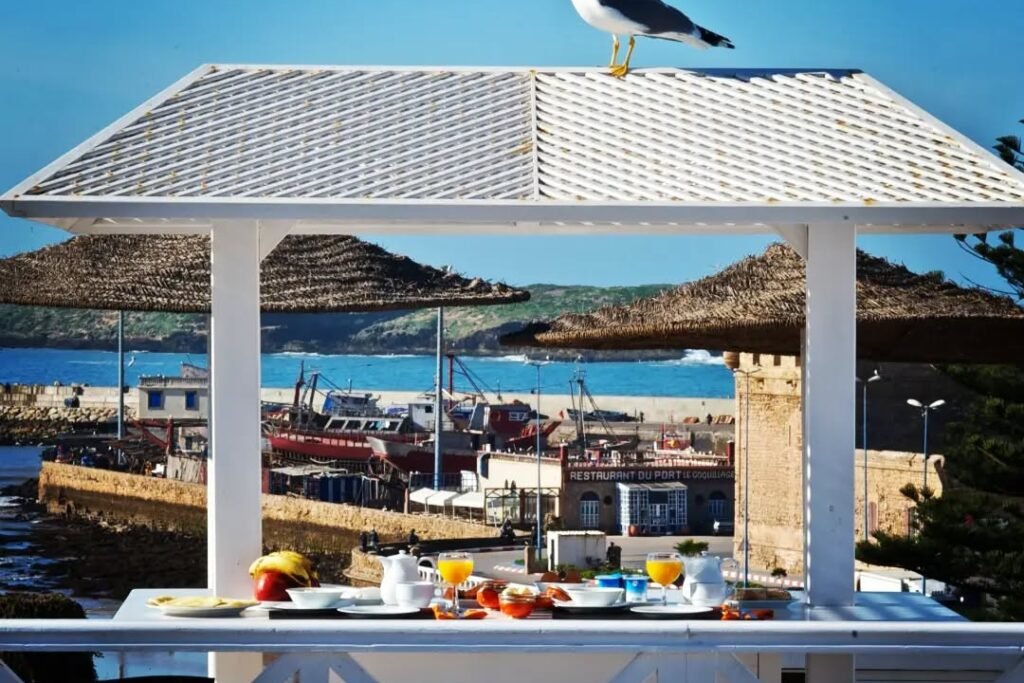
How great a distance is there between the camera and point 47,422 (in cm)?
6344

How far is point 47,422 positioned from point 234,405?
6135 cm

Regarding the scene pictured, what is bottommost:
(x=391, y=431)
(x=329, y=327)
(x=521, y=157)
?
(x=391, y=431)

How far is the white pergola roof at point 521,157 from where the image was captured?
166 inches

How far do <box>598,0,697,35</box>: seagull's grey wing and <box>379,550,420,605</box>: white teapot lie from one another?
1.87 meters

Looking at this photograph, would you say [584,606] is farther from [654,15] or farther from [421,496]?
[421,496]

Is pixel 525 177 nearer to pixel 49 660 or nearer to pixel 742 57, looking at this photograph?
pixel 49 660

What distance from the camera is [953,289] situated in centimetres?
1232

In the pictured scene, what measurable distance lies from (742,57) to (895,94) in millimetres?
46713

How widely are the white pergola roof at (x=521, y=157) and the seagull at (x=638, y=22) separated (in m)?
0.13

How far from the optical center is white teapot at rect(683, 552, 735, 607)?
4.38 m

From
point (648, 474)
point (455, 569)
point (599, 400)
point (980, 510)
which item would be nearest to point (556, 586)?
point (455, 569)

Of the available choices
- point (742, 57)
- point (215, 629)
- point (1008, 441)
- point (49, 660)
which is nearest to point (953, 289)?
point (1008, 441)

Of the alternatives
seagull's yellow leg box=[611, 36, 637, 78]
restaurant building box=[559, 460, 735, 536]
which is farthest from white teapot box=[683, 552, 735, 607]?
restaurant building box=[559, 460, 735, 536]

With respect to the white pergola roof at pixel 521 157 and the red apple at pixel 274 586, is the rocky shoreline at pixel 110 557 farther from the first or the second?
the red apple at pixel 274 586
